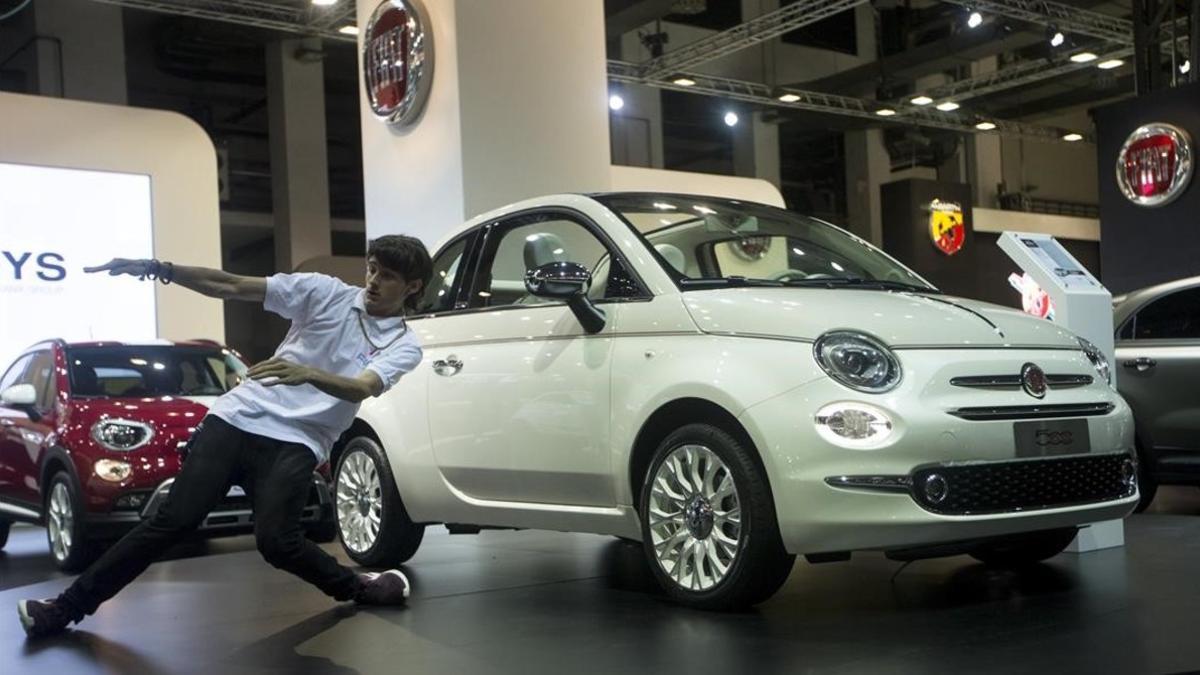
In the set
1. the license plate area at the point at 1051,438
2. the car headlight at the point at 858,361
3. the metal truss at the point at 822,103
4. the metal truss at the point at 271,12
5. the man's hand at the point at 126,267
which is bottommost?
the license plate area at the point at 1051,438

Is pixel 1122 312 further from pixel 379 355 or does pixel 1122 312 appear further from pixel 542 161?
pixel 379 355

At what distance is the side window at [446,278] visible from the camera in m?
5.50

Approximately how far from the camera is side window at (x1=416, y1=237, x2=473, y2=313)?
5.50m

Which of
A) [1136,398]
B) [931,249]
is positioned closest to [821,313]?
[1136,398]

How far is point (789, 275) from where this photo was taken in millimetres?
4742

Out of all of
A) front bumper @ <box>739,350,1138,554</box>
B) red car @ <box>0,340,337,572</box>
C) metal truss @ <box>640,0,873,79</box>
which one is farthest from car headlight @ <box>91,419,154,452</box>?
metal truss @ <box>640,0,873,79</box>

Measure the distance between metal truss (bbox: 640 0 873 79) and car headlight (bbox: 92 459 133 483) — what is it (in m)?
11.1

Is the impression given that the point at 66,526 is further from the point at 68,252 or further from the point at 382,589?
the point at 68,252

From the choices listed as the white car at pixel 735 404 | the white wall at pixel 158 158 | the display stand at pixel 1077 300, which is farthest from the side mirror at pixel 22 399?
the display stand at pixel 1077 300

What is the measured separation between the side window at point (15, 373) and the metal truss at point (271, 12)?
23.5ft

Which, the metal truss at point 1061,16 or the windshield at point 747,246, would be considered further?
the metal truss at point 1061,16

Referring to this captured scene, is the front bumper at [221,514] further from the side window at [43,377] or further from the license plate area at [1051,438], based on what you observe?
the license plate area at [1051,438]

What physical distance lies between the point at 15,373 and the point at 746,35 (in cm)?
1098

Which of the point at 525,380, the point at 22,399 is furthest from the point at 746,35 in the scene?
the point at 525,380
